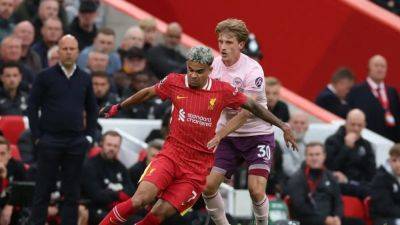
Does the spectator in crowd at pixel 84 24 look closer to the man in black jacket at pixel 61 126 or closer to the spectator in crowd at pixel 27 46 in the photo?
the spectator in crowd at pixel 27 46

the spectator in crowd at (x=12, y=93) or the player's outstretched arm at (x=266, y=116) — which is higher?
the player's outstretched arm at (x=266, y=116)

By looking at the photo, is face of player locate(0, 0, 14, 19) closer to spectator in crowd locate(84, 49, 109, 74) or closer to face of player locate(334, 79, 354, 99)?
spectator in crowd locate(84, 49, 109, 74)

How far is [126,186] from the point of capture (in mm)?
16094

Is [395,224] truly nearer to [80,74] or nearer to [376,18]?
[80,74]

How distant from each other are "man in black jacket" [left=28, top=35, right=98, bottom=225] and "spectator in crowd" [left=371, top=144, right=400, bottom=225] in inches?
163

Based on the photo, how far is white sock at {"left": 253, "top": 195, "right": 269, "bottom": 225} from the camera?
1325cm

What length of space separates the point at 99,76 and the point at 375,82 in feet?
14.7

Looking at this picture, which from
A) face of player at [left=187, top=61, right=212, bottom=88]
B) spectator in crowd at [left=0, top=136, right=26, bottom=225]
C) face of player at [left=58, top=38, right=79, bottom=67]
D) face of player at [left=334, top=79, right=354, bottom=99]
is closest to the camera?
face of player at [left=187, top=61, right=212, bottom=88]

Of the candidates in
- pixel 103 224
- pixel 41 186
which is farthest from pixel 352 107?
pixel 103 224

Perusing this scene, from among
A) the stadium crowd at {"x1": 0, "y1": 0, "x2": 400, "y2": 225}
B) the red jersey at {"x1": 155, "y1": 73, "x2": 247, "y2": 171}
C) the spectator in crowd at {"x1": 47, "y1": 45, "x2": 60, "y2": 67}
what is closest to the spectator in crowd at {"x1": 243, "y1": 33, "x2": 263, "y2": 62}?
the stadium crowd at {"x1": 0, "y1": 0, "x2": 400, "y2": 225}

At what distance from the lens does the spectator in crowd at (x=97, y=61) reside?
18359 millimetres

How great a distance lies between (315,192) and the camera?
55.1ft

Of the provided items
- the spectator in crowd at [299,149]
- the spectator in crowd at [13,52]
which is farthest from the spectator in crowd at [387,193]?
the spectator in crowd at [13,52]

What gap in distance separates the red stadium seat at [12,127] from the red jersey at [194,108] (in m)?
4.74
